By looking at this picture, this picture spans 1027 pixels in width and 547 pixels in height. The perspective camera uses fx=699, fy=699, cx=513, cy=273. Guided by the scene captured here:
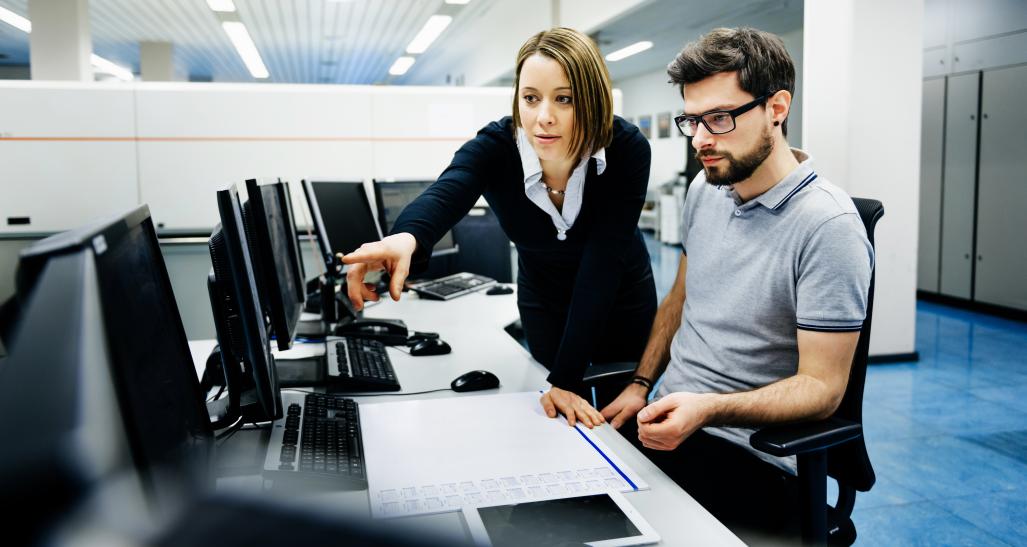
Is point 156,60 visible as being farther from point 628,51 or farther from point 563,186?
point 563,186

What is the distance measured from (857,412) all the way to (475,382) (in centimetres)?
75

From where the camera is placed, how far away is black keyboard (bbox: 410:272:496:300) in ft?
9.56

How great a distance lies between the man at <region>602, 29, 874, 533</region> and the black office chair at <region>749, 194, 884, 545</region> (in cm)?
5

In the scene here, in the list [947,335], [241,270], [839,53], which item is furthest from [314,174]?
[947,335]

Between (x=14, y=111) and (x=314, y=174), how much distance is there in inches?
61.4

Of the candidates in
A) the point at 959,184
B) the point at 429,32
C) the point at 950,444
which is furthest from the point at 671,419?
the point at 429,32

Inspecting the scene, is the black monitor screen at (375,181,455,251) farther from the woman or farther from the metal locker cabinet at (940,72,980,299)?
the metal locker cabinet at (940,72,980,299)

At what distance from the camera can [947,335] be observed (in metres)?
4.64

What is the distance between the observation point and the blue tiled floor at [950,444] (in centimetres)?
219

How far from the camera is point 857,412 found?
124cm

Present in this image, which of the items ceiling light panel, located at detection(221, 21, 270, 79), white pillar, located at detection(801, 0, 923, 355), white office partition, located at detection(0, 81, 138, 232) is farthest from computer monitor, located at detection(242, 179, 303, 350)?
ceiling light panel, located at detection(221, 21, 270, 79)

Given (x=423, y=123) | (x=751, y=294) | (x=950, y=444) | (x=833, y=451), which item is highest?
(x=423, y=123)

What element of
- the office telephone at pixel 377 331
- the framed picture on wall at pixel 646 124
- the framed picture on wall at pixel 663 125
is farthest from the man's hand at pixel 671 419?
the framed picture on wall at pixel 646 124

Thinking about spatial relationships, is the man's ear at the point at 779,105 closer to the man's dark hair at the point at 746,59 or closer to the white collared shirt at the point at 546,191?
the man's dark hair at the point at 746,59
